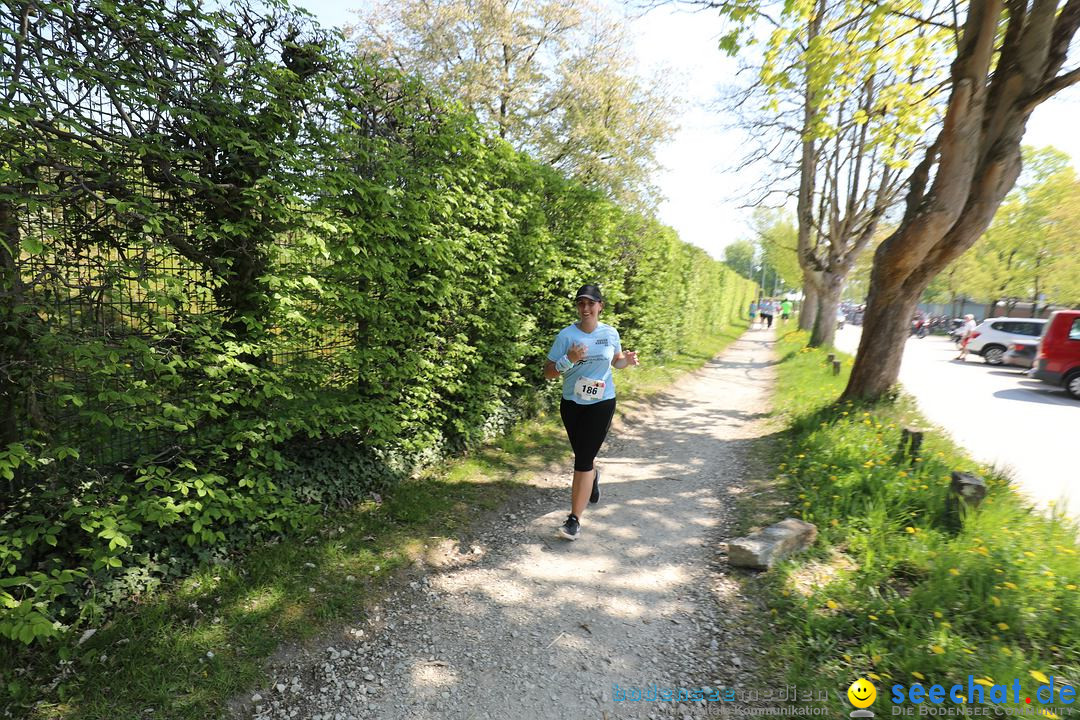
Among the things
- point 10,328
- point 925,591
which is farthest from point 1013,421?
point 10,328

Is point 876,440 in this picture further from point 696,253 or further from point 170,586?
point 696,253

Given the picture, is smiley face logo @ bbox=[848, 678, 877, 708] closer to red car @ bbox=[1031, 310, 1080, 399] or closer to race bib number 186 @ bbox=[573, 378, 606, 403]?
race bib number 186 @ bbox=[573, 378, 606, 403]

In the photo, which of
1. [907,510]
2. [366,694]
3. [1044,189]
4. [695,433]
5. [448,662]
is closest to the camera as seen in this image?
[366,694]

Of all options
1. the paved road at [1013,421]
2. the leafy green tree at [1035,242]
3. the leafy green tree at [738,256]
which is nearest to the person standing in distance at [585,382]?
the paved road at [1013,421]

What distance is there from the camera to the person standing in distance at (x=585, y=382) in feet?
14.3

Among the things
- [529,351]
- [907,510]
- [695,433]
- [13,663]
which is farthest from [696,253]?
[13,663]

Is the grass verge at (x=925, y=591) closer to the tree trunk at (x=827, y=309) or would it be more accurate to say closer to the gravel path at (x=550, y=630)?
the gravel path at (x=550, y=630)

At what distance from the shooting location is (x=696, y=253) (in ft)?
62.5

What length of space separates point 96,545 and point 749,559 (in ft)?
14.3

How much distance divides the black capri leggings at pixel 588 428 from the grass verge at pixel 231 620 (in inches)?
48.5

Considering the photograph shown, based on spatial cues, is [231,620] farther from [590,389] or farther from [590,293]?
[590,293]

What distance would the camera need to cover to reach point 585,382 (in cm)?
435

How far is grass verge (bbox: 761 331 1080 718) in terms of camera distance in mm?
2617

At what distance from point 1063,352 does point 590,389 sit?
13.3m
